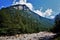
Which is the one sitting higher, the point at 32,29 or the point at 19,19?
the point at 19,19

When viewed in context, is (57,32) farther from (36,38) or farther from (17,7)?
(17,7)

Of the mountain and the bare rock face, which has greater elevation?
the mountain

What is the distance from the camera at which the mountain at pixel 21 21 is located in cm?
246

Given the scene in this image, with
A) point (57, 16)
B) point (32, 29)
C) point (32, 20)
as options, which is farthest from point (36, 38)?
point (57, 16)

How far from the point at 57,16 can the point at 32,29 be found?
1.64ft

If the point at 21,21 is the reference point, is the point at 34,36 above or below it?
below

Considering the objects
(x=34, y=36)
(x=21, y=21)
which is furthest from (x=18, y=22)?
(x=34, y=36)

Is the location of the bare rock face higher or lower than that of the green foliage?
lower

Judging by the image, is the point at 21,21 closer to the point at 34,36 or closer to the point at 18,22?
the point at 18,22

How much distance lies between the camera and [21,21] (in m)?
2.54

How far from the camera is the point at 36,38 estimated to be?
2518 mm

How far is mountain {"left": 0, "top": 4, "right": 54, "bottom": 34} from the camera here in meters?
2.46

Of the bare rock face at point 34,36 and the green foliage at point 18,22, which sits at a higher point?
the green foliage at point 18,22

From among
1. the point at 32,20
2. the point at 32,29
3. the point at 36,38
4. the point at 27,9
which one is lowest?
the point at 36,38
